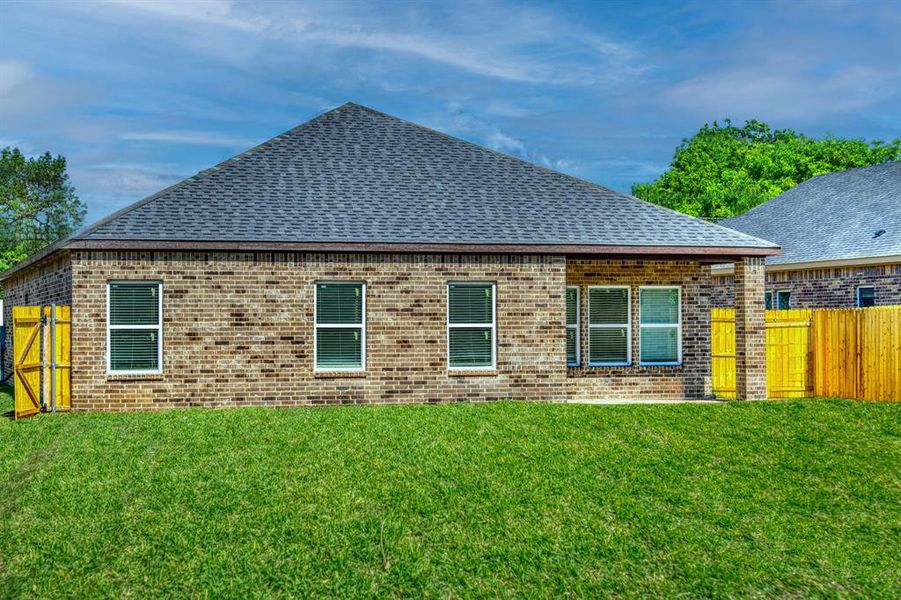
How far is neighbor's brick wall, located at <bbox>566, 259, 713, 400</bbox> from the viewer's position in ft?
58.1

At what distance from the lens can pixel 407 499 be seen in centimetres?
970

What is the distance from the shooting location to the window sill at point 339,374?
16188 millimetres

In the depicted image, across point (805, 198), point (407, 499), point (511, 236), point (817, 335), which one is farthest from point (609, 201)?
point (805, 198)

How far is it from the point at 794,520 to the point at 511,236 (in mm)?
8690

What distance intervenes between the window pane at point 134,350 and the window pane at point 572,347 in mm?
8283

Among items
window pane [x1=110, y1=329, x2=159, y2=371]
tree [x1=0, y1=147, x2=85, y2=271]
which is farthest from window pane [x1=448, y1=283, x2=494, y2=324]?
tree [x1=0, y1=147, x2=85, y2=271]

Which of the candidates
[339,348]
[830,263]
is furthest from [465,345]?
[830,263]

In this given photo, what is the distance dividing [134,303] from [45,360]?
6.42 ft

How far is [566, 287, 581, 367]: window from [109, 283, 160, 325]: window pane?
8265mm

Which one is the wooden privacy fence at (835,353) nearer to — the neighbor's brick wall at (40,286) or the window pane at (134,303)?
the window pane at (134,303)

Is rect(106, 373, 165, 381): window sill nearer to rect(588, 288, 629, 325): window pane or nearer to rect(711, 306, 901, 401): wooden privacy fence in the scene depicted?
rect(588, 288, 629, 325): window pane

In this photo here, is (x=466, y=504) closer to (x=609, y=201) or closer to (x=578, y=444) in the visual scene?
(x=578, y=444)

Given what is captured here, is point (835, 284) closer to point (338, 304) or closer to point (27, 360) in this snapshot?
point (338, 304)

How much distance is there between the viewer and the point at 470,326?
1670 cm
